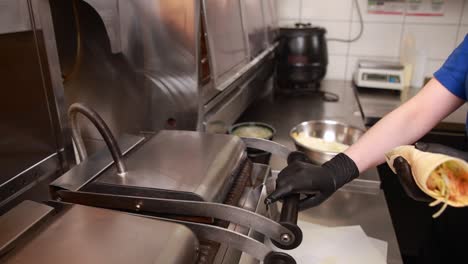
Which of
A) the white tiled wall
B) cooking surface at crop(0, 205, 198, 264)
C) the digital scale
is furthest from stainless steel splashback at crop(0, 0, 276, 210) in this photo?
the white tiled wall

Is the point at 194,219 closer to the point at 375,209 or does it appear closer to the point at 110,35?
the point at 110,35

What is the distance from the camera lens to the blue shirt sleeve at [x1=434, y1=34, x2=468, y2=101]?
103 cm

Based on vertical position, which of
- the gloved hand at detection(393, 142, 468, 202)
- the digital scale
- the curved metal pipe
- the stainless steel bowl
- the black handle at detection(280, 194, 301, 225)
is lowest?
the stainless steel bowl

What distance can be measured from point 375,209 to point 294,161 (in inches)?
15.0

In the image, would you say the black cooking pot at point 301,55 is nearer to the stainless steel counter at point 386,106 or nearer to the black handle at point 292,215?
the stainless steel counter at point 386,106

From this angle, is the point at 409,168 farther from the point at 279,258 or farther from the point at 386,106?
the point at 386,106

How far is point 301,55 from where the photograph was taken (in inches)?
82.5

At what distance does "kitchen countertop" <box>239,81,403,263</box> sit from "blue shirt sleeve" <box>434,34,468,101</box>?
375 millimetres

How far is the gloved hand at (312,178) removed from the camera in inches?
31.7

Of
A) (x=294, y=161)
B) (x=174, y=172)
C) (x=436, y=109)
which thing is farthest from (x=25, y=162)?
(x=436, y=109)

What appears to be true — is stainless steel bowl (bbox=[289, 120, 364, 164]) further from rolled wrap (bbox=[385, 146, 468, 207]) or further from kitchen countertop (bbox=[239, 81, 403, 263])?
rolled wrap (bbox=[385, 146, 468, 207])

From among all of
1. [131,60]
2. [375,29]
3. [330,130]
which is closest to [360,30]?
[375,29]

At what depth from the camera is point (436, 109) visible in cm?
108

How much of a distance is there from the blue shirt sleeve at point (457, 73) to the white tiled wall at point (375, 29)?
1.42 metres
